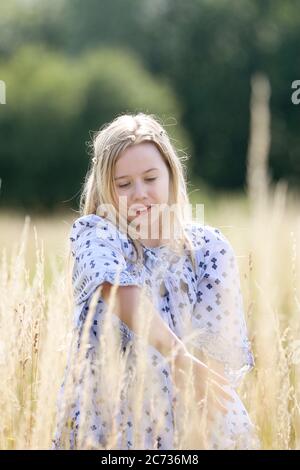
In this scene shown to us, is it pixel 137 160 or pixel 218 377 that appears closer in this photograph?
pixel 218 377

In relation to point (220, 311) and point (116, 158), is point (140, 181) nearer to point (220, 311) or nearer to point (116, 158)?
point (116, 158)

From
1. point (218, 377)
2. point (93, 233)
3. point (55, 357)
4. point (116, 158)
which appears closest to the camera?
point (55, 357)

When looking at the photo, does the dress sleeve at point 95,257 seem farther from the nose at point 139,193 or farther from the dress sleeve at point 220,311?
the dress sleeve at point 220,311

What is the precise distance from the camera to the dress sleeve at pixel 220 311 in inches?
103

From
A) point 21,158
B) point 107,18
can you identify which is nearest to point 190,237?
point 21,158

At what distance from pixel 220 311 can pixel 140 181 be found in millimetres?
445

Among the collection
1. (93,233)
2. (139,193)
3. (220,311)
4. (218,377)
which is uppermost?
(139,193)

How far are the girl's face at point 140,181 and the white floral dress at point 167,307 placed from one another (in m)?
0.09

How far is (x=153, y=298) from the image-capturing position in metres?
2.68

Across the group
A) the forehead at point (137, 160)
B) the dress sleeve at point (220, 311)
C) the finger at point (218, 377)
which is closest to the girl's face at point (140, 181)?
the forehead at point (137, 160)

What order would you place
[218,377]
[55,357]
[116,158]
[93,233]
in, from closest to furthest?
1. [55,357]
2. [218,377]
3. [93,233]
4. [116,158]

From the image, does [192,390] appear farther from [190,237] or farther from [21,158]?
[21,158]

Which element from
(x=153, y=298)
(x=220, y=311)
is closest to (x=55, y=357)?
(x=153, y=298)

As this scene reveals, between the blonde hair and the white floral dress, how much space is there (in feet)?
0.20
